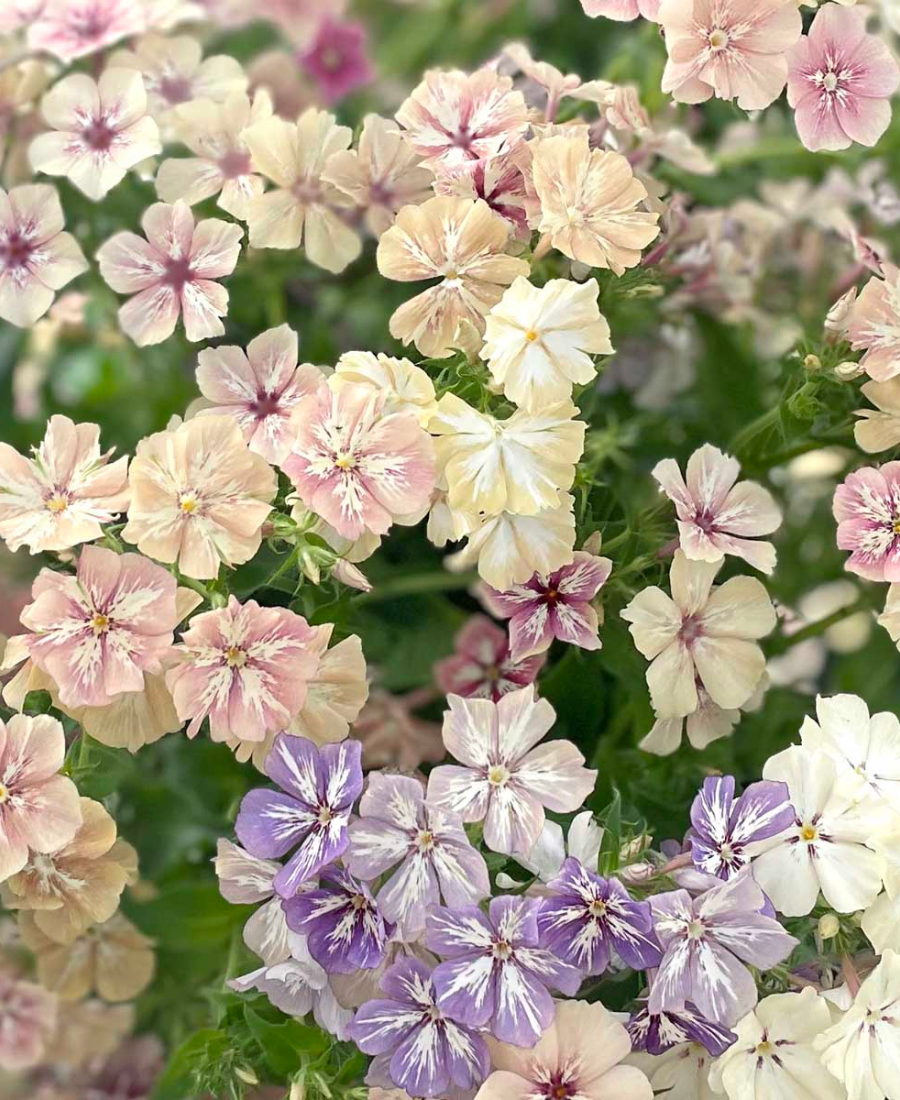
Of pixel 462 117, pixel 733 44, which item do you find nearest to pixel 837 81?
pixel 733 44

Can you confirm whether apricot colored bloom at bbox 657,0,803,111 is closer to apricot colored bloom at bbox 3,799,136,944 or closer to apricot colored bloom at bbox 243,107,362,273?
apricot colored bloom at bbox 243,107,362,273

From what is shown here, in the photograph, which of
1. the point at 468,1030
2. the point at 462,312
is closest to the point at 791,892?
the point at 468,1030

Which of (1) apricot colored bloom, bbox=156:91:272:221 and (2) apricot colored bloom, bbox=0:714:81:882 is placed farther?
(1) apricot colored bloom, bbox=156:91:272:221

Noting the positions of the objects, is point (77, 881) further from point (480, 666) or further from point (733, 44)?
point (733, 44)

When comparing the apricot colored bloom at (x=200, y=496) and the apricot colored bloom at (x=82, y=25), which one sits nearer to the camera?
the apricot colored bloom at (x=200, y=496)

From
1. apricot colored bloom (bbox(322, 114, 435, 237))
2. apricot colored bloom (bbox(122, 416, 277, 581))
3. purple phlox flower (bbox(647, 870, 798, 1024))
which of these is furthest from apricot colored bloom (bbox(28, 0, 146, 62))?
purple phlox flower (bbox(647, 870, 798, 1024))

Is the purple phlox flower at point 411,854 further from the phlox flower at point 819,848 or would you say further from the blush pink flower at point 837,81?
the blush pink flower at point 837,81

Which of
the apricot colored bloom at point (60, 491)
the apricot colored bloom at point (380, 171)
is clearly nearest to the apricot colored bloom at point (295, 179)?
the apricot colored bloom at point (380, 171)
